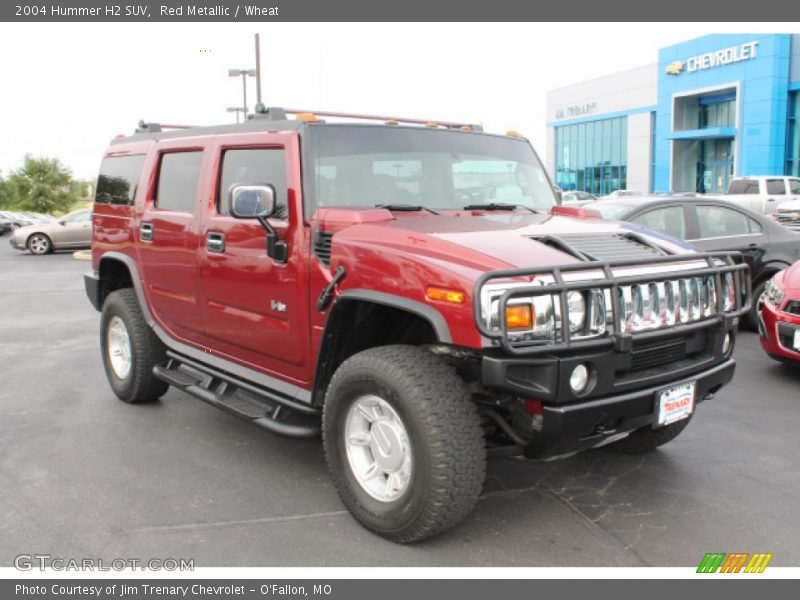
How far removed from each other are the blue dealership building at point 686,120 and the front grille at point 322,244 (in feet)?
121

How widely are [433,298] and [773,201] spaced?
2148 cm

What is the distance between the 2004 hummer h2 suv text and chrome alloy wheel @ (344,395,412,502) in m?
0.01

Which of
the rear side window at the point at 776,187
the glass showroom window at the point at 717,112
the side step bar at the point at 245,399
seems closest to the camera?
the side step bar at the point at 245,399

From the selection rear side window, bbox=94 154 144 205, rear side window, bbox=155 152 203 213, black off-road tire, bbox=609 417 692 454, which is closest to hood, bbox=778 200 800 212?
black off-road tire, bbox=609 417 692 454

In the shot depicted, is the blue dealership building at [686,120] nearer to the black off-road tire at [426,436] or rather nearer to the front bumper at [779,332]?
the front bumper at [779,332]

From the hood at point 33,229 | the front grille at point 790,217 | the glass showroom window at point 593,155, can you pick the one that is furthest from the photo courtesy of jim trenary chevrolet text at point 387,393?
the glass showroom window at point 593,155

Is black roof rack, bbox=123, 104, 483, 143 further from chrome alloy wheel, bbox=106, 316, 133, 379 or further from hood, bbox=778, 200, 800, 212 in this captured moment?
hood, bbox=778, 200, 800, 212

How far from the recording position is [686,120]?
142ft

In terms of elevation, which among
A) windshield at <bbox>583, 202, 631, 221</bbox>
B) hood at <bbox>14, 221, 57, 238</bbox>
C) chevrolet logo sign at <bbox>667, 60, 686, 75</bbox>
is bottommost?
hood at <bbox>14, 221, 57, 238</bbox>

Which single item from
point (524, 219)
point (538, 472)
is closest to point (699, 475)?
point (538, 472)

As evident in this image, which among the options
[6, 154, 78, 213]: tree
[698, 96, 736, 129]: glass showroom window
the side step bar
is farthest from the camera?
[6, 154, 78, 213]: tree

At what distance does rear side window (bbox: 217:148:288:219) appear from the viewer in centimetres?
423

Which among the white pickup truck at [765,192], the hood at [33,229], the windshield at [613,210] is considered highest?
the white pickup truck at [765,192]

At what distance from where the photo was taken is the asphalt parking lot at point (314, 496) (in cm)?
350
